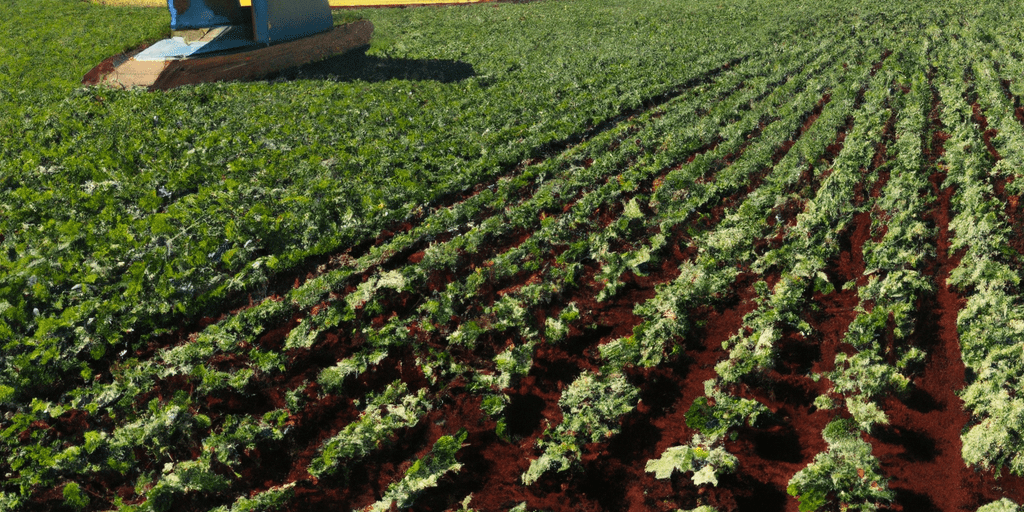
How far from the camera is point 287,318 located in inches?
295

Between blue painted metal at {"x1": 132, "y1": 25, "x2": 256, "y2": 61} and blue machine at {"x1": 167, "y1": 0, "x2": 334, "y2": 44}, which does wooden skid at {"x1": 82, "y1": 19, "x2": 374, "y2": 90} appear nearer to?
blue painted metal at {"x1": 132, "y1": 25, "x2": 256, "y2": 61}

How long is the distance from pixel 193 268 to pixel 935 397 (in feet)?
30.4

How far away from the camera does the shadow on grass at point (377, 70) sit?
765 inches

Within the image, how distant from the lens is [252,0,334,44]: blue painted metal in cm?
1827

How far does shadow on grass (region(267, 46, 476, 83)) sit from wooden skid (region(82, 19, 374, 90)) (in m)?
0.40

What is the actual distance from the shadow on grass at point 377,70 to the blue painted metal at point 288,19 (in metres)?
1.11

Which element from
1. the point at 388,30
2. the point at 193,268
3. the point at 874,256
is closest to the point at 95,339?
the point at 193,268

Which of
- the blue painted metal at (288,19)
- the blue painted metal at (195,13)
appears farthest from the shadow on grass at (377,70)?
the blue painted metal at (195,13)

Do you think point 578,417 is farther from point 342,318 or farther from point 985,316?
point 985,316

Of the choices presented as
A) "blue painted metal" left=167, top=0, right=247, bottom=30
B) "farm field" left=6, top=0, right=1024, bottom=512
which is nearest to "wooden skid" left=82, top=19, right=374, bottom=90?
"blue painted metal" left=167, top=0, right=247, bottom=30

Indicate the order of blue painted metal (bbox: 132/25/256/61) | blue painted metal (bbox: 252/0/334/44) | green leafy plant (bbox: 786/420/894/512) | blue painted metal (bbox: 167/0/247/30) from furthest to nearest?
blue painted metal (bbox: 252/0/334/44) < blue painted metal (bbox: 167/0/247/30) < blue painted metal (bbox: 132/25/256/61) < green leafy plant (bbox: 786/420/894/512)

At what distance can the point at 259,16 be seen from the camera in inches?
713

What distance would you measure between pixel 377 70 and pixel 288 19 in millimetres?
3219

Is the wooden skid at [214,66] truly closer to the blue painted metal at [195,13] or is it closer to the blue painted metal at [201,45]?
the blue painted metal at [201,45]
